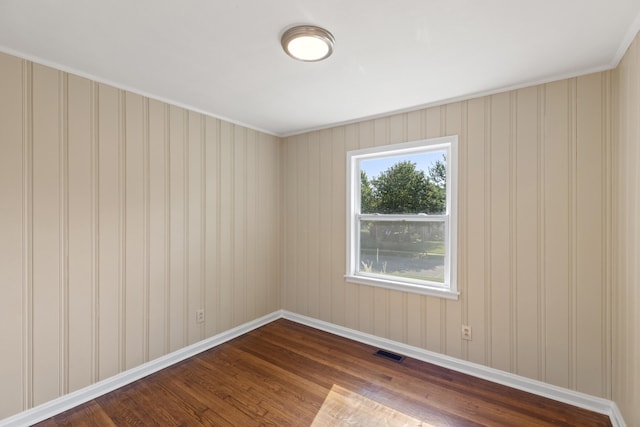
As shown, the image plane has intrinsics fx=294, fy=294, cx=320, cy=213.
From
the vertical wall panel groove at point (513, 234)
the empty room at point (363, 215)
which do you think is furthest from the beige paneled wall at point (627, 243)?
the vertical wall panel groove at point (513, 234)

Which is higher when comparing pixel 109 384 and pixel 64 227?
pixel 64 227

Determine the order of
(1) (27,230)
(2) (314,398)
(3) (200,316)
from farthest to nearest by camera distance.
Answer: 1. (3) (200,316)
2. (2) (314,398)
3. (1) (27,230)

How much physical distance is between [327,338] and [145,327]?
71.3 inches

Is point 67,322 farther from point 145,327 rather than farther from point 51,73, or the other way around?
point 51,73

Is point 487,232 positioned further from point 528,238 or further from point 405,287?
point 405,287

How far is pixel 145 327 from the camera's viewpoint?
8.43 feet

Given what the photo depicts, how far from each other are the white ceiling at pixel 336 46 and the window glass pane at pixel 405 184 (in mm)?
602

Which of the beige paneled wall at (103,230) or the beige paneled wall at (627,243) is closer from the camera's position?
the beige paneled wall at (627,243)

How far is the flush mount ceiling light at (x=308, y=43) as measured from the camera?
5.36ft

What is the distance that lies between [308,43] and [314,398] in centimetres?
247

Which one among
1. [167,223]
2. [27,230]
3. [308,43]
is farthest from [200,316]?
[308,43]

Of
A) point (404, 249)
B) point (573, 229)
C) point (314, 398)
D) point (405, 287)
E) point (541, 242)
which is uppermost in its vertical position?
point (573, 229)

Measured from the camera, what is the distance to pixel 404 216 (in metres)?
3.04

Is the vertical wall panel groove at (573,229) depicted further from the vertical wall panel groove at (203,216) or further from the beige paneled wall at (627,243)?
the vertical wall panel groove at (203,216)
